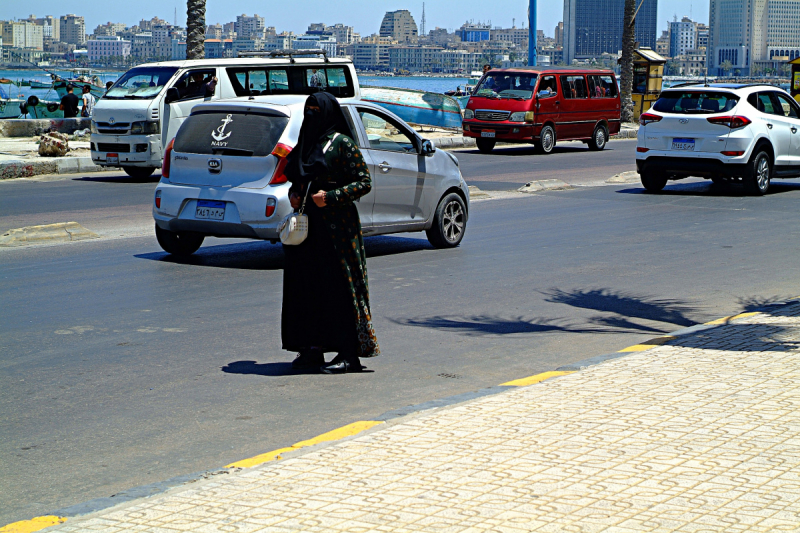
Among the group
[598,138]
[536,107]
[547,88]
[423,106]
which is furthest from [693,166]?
[423,106]

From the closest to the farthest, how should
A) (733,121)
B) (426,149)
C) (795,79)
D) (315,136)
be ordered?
(315,136), (426,149), (733,121), (795,79)

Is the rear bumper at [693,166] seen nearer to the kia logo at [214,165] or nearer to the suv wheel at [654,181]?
the suv wheel at [654,181]

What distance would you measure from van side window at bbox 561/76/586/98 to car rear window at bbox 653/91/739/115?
35.4 ft

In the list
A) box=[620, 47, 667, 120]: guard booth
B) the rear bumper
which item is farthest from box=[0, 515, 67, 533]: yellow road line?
box=[620, 47, 667, 120]: guard booth

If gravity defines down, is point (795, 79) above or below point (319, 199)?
above

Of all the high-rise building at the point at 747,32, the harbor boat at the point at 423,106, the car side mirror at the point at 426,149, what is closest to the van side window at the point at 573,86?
the harbor boat at the point at 423,106

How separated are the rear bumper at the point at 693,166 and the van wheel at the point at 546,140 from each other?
392 inches

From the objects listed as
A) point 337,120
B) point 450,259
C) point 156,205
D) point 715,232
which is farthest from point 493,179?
point 337,120

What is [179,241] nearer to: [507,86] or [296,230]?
[296,230]

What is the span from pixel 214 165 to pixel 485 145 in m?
18.9

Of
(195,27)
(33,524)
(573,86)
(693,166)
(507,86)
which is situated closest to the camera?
(33,524)

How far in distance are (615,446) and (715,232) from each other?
30.2ft

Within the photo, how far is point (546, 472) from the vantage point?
14.5 ft

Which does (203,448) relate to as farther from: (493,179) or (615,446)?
(493,179)
